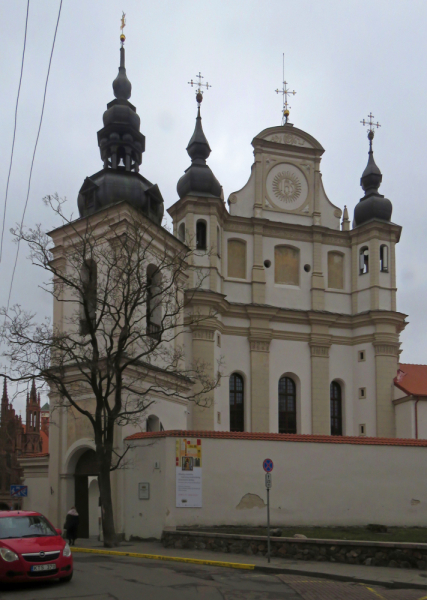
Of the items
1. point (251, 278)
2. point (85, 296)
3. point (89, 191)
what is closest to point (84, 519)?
point (85, 296)

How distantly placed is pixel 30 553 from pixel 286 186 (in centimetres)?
3155

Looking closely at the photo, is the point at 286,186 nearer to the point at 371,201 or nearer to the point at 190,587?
the point at 371,201

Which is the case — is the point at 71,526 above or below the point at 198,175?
below

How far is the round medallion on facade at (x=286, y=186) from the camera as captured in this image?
41531 millimetres

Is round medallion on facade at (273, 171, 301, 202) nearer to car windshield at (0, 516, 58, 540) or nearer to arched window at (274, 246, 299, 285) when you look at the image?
arched window at (274, 246, 299, 285)

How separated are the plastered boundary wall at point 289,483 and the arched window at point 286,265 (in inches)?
670

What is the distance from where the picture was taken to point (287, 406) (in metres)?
38.7

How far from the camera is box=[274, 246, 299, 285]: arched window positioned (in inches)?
1596

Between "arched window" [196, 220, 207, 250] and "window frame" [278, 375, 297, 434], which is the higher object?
"arched window" [196, 220, 207, 250]

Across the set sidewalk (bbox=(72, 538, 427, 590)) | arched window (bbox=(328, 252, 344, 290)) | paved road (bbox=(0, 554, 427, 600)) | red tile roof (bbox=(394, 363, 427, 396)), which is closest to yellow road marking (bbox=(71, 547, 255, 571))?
sidewalk (bbox=(72, 538, 427, 590))

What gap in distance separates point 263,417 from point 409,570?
22308 millimetres

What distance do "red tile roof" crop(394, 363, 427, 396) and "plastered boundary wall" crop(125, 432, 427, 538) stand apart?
13770 millimetres

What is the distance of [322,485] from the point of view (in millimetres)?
23500

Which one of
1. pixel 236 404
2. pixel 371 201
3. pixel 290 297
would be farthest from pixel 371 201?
pixel 236 404
